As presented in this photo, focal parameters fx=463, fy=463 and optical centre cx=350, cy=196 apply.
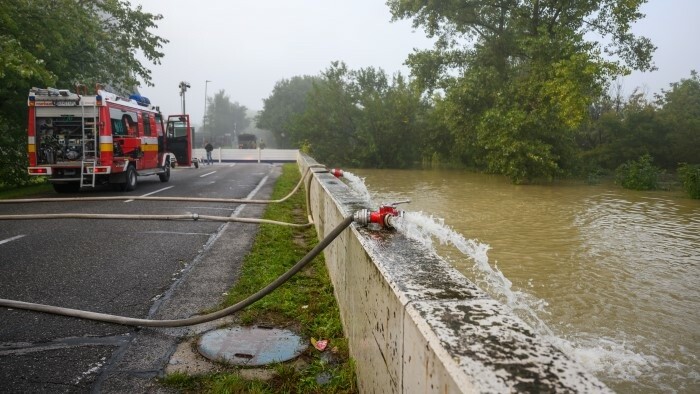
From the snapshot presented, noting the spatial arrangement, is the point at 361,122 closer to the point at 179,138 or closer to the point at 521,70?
the point at 521,70

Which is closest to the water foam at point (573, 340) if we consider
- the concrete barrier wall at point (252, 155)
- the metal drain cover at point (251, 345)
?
the metal drain cover at point (251, 345)

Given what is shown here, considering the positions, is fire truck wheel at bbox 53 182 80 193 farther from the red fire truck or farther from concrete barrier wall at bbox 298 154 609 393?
concrete barrier wall at bbox 298 154 609 393

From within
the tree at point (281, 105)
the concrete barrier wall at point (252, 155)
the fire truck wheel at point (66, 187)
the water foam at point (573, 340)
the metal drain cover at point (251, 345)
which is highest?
the tree at point (281, 105)

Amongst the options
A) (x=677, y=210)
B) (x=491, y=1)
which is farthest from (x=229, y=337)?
(x=491, y=1)

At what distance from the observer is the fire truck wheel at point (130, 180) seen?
13.4 metres

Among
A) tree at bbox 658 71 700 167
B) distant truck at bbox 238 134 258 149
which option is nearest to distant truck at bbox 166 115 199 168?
tree at bbox 658 71 700 167

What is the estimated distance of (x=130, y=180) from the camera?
1356 centimetres

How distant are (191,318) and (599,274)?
245 inches

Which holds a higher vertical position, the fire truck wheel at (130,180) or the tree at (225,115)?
the tree at (225,115)

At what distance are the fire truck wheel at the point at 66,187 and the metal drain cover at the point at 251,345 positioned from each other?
11684mm

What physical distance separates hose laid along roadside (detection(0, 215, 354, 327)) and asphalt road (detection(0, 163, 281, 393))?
0.07 meters

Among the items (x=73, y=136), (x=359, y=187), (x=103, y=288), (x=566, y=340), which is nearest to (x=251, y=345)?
(x=103, y=288)

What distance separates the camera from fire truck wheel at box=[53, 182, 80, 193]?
13.1 meters

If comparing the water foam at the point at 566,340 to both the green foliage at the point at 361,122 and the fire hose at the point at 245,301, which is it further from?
the green foliage at the point at 361,122
